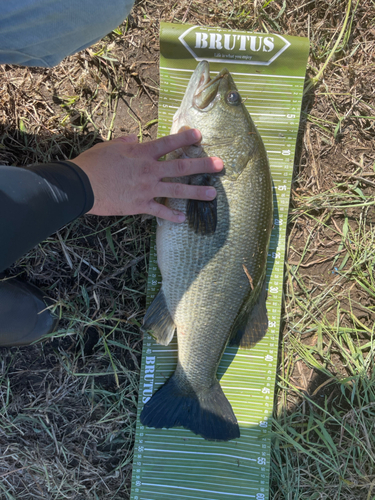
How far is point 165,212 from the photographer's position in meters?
1.87

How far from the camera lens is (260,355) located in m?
2.24

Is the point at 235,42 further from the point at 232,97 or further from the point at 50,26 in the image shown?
the point at 50,26

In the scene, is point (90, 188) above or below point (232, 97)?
below

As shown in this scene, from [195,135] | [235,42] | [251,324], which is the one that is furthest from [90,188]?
[235,42]

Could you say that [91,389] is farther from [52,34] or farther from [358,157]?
[358,157]

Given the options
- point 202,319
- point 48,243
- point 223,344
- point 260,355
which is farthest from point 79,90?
point 260,355

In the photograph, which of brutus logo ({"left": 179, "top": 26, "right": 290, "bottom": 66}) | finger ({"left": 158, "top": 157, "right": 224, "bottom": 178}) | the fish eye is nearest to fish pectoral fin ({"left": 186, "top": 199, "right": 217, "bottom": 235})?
finger ({"left": 158, "top": 157, "right": 224, "bottom": 178})

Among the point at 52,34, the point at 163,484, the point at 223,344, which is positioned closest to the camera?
the point at 52,34

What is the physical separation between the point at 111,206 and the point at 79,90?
0.93 metres

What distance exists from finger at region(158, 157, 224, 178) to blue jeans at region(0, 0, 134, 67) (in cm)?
70

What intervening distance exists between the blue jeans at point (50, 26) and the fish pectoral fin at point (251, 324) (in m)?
1.65

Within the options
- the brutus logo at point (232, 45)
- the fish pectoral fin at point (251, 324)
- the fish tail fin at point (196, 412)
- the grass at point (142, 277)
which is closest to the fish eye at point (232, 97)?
the brutus logo at point (232, 45)

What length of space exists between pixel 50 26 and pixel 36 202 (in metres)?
0.73

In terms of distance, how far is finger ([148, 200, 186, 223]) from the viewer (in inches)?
73.2
